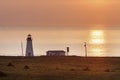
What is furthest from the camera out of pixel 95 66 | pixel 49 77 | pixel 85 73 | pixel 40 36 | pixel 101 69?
pixel 40 36

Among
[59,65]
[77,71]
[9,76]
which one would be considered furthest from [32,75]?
[59,65]

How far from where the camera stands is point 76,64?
4284 cm

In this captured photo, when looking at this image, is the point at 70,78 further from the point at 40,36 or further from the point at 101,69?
the point at 40,36

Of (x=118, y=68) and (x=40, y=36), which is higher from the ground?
(x=40, y=36)

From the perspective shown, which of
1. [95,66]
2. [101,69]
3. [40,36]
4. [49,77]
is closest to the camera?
[49,77]

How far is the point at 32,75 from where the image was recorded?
115 feet

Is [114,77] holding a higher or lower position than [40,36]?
lower

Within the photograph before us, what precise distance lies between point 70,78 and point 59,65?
7844mm

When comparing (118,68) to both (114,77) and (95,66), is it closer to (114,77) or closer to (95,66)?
(95,66)

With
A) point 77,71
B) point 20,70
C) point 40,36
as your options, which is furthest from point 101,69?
point 40,36

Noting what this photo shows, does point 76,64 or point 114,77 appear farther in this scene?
point 76,64

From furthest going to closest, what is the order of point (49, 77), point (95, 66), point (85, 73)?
point (95, 66), point (85, 73), point (49, 77)

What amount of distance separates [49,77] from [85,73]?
10.8 ft

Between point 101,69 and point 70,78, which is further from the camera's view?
point 101,69
